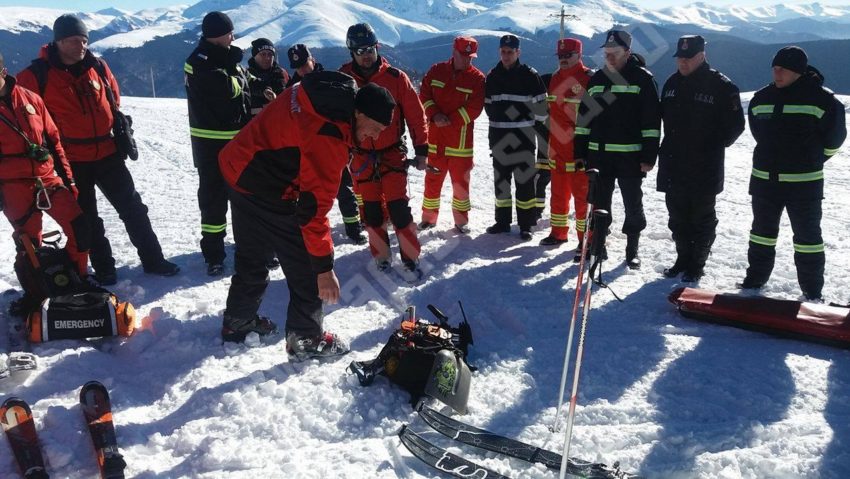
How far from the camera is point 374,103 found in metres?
2.92

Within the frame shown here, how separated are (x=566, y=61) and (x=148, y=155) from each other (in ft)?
27.5

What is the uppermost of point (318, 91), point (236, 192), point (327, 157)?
point (318, 91)

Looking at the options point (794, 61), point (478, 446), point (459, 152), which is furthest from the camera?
Result: point (459, 152)

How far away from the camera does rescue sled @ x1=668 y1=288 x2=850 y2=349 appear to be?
3990mm

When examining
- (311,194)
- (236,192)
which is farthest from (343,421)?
(236,192)

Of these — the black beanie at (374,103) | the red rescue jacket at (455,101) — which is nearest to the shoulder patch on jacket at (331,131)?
the black beanie at (374,103)

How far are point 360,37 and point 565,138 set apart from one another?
2.38 m

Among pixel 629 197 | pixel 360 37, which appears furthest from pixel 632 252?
pixel 360 37

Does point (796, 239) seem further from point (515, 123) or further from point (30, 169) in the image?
point (30, 169)

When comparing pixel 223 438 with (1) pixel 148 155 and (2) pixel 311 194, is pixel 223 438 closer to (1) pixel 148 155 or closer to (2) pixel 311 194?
(2) pixel 311 194

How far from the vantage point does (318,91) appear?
3004 mm

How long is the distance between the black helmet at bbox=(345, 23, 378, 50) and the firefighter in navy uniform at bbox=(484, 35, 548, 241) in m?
1.57

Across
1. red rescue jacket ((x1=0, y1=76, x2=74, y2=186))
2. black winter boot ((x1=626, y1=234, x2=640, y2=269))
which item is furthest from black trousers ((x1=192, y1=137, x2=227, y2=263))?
black winter boot ((x1=626, y1=234, x2=640, y2=269))

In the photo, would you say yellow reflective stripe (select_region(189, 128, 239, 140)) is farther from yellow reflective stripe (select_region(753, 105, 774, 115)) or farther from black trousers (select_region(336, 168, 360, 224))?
yellow reflective stripe (select_region(753, 105, 774, 115))
